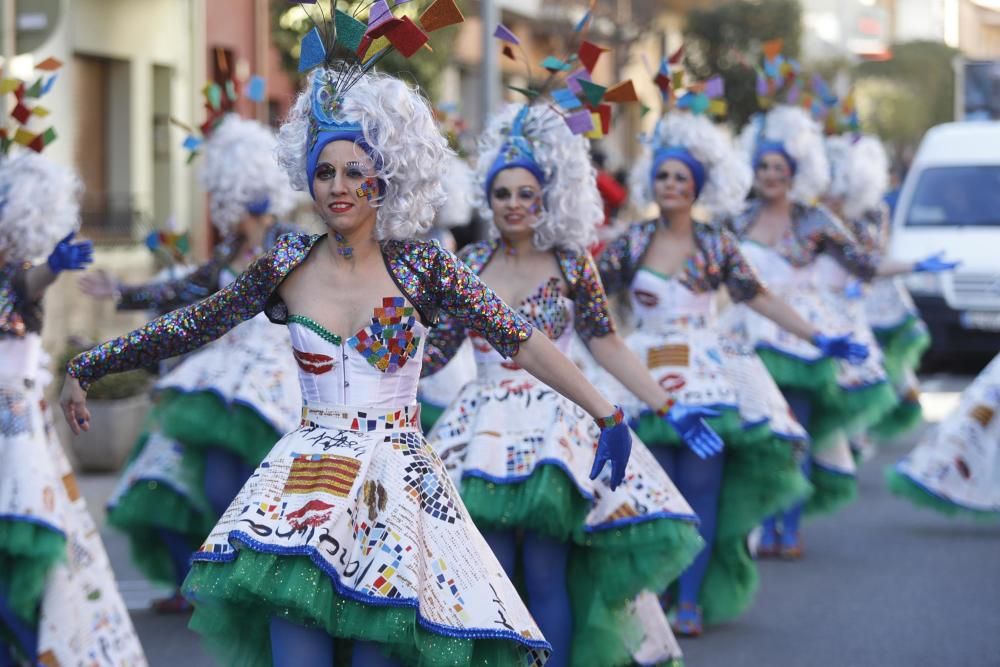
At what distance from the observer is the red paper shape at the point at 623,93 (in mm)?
6387

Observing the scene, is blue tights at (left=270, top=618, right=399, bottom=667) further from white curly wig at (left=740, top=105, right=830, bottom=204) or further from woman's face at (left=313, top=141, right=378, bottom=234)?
white curly wig at (left=740, top=105, right=830, bottom=204)

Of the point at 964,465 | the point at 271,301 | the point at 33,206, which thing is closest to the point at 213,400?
the point at 33,206

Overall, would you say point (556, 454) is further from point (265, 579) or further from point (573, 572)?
point (265, 579)

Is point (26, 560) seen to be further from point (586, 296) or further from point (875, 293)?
point (875, 293)

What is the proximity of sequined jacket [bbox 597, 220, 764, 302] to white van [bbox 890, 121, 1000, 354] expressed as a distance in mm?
10667

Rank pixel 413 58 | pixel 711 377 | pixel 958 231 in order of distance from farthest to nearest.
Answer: pixel 958 231, pixel 413 58, pixel 711 377

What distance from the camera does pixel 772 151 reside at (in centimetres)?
993

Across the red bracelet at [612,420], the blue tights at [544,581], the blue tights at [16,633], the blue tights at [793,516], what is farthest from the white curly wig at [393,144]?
the blue tights at [793,516]

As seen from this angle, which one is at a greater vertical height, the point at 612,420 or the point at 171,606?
the point at 612,420

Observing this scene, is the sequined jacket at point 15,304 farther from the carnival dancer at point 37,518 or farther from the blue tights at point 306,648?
the blue tights at point 306,648

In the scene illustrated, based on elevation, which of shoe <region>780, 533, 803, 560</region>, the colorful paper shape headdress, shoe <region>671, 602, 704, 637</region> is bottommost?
shoe <region>780, 533, 803, 560</region>

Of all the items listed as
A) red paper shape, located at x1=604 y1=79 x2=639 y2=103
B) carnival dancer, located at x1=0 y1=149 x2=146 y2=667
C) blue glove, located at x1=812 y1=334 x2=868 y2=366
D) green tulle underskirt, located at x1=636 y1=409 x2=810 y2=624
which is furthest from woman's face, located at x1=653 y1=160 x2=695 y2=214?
carnival dancer, located at x1=0 y1=149 x2=146 y2=667

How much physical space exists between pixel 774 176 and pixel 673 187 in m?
2.22

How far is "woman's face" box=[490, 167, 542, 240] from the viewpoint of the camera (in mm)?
6312
